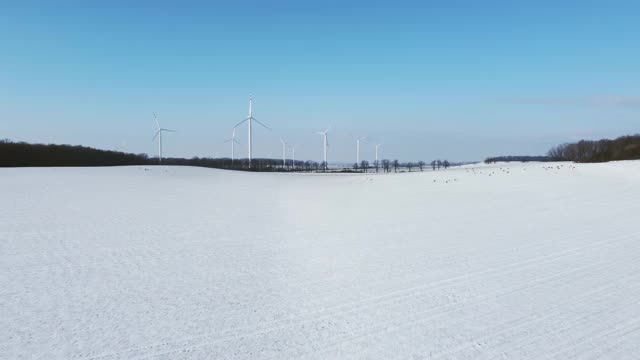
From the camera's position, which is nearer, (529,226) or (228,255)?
(228,255)

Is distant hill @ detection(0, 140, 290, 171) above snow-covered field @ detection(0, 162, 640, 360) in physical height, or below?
above

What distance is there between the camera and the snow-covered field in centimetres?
467

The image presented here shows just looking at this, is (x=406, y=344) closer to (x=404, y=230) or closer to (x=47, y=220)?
(x=404, y=230)

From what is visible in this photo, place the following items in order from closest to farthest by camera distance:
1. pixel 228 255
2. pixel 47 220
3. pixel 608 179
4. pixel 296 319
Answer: pixel 296 319 → pixel 228 255 → pixel 47 220 → pixel 608 179

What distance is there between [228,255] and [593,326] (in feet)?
20.6

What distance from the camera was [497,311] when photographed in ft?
18.3

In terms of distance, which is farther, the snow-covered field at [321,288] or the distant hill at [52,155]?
the distant hill at [52,155]

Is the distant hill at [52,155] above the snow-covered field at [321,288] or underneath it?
above

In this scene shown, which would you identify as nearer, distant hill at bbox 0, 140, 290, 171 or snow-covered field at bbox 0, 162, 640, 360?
snow-covered field at bbox 0, 162, 640, 360

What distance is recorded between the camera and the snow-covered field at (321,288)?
4668 millimetres

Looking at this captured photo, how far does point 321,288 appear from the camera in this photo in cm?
663

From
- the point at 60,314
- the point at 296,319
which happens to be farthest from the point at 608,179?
the point at 60,314

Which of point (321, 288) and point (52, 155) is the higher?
point (52, 155)

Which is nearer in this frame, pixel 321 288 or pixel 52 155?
pixel 321 288
